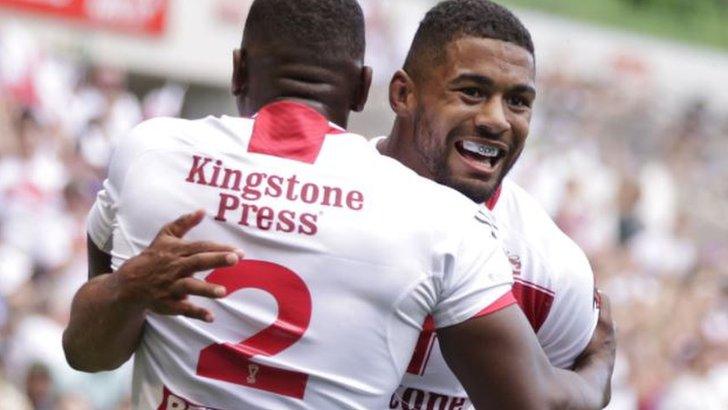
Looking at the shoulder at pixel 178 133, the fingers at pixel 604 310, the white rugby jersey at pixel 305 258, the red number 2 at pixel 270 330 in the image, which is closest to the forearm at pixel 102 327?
the white rugby jersey at pixel 305 258

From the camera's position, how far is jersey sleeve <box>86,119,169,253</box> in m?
4.28

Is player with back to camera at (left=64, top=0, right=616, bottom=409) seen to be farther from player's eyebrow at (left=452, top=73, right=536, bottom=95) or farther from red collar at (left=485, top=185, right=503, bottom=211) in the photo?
red collar at (left=485, top=185, right=503, bottom=211)

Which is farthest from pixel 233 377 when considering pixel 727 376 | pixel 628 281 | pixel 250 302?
pixel 628 281

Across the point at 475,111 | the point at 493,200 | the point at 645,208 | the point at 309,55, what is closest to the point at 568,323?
the point at 493,200

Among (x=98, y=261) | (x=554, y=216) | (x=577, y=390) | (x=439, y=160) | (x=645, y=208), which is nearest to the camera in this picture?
(x=577, y=390)

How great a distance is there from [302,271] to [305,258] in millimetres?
30

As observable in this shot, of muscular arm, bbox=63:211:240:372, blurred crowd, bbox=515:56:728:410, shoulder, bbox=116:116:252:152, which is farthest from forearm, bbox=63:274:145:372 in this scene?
blurred crowd, bbox=515:56:728:410

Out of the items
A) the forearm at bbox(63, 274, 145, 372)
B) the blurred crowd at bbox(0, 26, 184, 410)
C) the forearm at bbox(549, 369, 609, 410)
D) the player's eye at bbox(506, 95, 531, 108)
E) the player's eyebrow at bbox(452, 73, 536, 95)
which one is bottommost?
the blurred crowd at bbox(0, 26, 184, 410)

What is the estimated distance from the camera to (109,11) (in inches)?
792

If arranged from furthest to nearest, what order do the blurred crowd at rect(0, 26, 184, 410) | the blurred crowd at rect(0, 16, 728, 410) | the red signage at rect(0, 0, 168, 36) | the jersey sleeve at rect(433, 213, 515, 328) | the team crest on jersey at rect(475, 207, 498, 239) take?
the red signage at rect(0, 0, 168, 36), the blurred crowd at rect(0, 16, 728, 410), the blurred crowd at rect(0, 26, 184, 410), the team crest on jersey at rect(475, 207, 498, 239), the jersey sleeve at rect(433, 213, 515, 328)

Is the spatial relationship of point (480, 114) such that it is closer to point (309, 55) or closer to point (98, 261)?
point (309, 55)

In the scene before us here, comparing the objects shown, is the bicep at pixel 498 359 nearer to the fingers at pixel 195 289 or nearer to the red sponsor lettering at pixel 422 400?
the fingers at pixel 195 289

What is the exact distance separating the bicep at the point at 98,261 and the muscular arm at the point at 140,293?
0.24 metres

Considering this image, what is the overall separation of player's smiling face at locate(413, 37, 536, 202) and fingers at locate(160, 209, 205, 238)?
3.10ft
